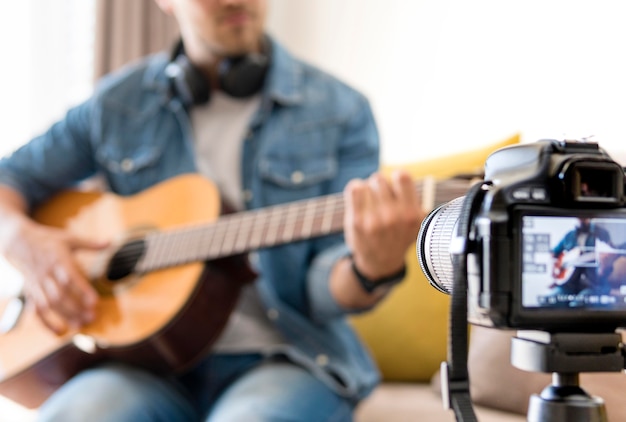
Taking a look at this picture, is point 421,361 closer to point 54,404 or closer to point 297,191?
point 297,191

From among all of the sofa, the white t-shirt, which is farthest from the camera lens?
the white t-shirt

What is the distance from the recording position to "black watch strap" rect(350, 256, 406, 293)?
114cm

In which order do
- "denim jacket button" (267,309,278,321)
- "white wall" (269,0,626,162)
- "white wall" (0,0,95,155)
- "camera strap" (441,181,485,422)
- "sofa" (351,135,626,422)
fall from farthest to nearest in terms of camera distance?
"white wall" (0,0,95,155) → "denim jacket button" (267,309,278,321) → "sofa" (351,135,626,422) → "white wall" (269,0,626,162) → "camera strap" (441,181,485,422)

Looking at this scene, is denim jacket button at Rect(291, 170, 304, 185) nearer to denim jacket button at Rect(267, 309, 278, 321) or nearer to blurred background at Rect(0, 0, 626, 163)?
denim jacket button at Rect(267, 309, 278, 321)

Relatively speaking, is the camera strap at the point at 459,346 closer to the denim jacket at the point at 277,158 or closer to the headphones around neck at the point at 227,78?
the denim jacket at the point at 277,158

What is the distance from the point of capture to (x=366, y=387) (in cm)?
123

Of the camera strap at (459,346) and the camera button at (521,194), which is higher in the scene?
the camera button at (521,194)

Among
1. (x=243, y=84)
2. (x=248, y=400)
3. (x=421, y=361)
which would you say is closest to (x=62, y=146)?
(x=243, y=84)

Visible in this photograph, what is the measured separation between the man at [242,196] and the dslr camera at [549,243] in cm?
59

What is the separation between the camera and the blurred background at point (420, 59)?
0.79m

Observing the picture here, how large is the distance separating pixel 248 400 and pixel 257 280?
286mm

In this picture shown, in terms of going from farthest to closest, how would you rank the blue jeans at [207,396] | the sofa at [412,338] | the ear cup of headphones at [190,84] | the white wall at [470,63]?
the ear cup of headphones at [190,84], the sofa at [412,338], the blue jeans at [207,396], the white wall at [470,63]

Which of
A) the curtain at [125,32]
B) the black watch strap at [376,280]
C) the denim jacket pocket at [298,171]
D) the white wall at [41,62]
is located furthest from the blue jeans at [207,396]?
the curtain at [125,32]

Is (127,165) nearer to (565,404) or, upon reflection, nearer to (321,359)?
(321,359)
